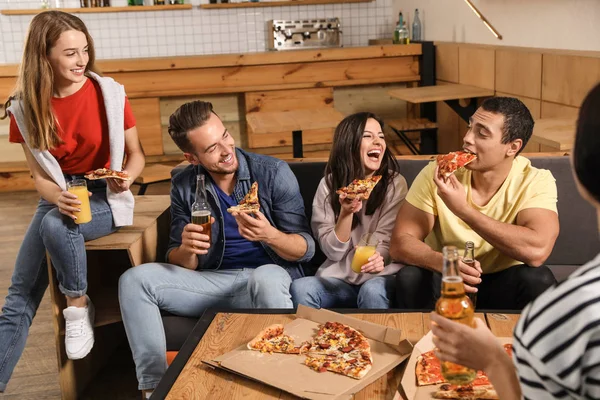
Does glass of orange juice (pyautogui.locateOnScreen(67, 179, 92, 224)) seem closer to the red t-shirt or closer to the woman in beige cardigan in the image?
the red t-shirt

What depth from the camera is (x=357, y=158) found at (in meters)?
2.87

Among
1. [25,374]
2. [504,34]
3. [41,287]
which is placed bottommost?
[25,374]

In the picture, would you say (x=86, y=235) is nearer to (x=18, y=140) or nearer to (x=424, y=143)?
(x=18, y=140)

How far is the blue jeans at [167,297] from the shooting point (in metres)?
2.61

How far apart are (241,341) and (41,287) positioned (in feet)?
4.17

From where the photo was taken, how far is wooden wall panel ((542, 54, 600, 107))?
406 centimetres

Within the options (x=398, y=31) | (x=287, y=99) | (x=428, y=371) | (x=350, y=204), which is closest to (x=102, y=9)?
(x=287, y=99)

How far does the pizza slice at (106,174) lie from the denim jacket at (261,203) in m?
0.22

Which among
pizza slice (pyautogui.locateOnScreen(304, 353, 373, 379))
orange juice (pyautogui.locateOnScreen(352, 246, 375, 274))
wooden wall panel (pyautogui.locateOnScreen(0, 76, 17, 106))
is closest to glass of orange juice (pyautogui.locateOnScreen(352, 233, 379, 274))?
orange juice (pyautogui.locateOnScreen(352, 246, 375, 274))

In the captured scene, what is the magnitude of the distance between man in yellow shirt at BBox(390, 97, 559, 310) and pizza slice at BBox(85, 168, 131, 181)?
104cm

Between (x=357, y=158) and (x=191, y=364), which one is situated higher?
(x=357, y=158)

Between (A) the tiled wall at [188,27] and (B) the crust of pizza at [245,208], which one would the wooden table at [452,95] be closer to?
(A) the tiled wall at [188,27]

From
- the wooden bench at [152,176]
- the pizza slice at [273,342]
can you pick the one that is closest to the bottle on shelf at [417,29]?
the wooden bench at [152,176]

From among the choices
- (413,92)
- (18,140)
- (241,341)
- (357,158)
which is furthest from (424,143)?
(241,341)
